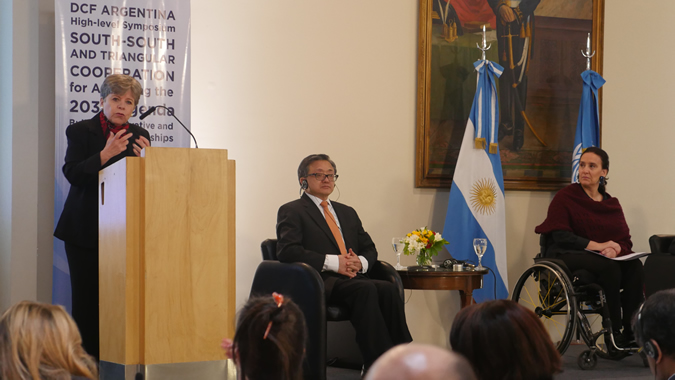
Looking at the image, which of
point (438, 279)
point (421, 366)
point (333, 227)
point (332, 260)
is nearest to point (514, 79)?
point (438, 279)

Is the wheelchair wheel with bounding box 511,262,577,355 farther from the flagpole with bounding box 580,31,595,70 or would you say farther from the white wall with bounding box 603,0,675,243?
the flagpole with bounding box 580,31,595,70

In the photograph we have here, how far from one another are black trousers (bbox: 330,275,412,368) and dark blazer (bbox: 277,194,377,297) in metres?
0.12

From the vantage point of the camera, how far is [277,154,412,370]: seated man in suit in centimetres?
367

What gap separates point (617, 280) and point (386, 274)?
1.51 metres

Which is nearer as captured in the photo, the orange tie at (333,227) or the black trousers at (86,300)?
the black trousers at (86,300)

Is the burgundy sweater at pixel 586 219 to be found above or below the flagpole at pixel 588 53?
below

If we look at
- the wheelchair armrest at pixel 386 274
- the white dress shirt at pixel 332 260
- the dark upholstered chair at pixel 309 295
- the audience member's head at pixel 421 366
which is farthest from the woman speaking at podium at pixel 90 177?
the audience member's head at pixel 421 366

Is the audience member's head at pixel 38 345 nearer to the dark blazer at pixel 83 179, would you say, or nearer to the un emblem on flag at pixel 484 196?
the dark blazer at pixel 83 179

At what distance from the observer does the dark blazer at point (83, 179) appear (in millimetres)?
3480

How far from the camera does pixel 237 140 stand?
16.0 ft

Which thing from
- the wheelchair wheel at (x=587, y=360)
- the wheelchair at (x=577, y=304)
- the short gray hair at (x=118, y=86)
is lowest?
the wheelchair wheel at (x=587, y=360)

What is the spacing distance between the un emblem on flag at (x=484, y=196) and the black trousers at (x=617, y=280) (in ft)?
2.64

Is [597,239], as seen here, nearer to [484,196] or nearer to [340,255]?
[484,196]

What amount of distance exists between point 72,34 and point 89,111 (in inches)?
19.0
